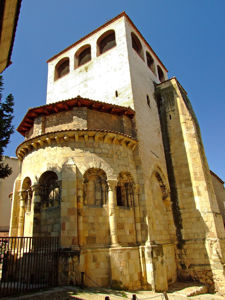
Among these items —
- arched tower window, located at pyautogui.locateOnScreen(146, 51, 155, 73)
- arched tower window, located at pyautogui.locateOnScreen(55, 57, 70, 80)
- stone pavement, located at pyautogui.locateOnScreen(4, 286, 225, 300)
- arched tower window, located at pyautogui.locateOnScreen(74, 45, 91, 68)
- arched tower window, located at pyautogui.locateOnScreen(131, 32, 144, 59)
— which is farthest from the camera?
arched tower window, located at pyautogui.locateOnScreen(55, 57, 70, 80)

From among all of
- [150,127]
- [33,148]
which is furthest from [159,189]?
[33,148]

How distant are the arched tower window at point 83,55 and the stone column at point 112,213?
12169 millimetres

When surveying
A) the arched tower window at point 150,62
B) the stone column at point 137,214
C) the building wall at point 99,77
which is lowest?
the stone column at point 137,214

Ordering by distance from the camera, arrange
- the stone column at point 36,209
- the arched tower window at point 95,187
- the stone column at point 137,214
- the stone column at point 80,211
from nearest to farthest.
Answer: the stone column at point 80,211 < the stone column at point 36,209 < the arched tower window at point 95,187 < the stone column at point 137,214

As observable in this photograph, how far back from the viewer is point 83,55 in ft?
62.7

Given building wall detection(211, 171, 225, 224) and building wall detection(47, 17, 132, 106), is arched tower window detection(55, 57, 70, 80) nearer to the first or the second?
building wall detection(47, 17, 132, 106)

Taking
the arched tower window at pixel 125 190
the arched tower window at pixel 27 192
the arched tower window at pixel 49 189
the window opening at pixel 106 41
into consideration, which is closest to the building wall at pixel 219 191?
the arched tower window at pixel 125 190

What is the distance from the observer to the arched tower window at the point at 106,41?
57.5 ft

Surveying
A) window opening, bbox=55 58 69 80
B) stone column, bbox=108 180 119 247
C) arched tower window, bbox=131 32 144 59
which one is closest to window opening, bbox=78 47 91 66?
window opening, bbox=55 58 69 80

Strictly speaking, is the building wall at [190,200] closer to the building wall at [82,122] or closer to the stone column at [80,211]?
the building wall at [82,122]

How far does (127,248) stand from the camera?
935 centimetres

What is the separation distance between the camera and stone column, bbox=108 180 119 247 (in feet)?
30.6

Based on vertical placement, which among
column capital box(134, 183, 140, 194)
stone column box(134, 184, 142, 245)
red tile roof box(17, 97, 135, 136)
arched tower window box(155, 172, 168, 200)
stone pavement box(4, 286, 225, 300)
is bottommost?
stone pavement box(4, 286, 225, 300)

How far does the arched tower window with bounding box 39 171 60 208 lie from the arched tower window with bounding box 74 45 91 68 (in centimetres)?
1122
